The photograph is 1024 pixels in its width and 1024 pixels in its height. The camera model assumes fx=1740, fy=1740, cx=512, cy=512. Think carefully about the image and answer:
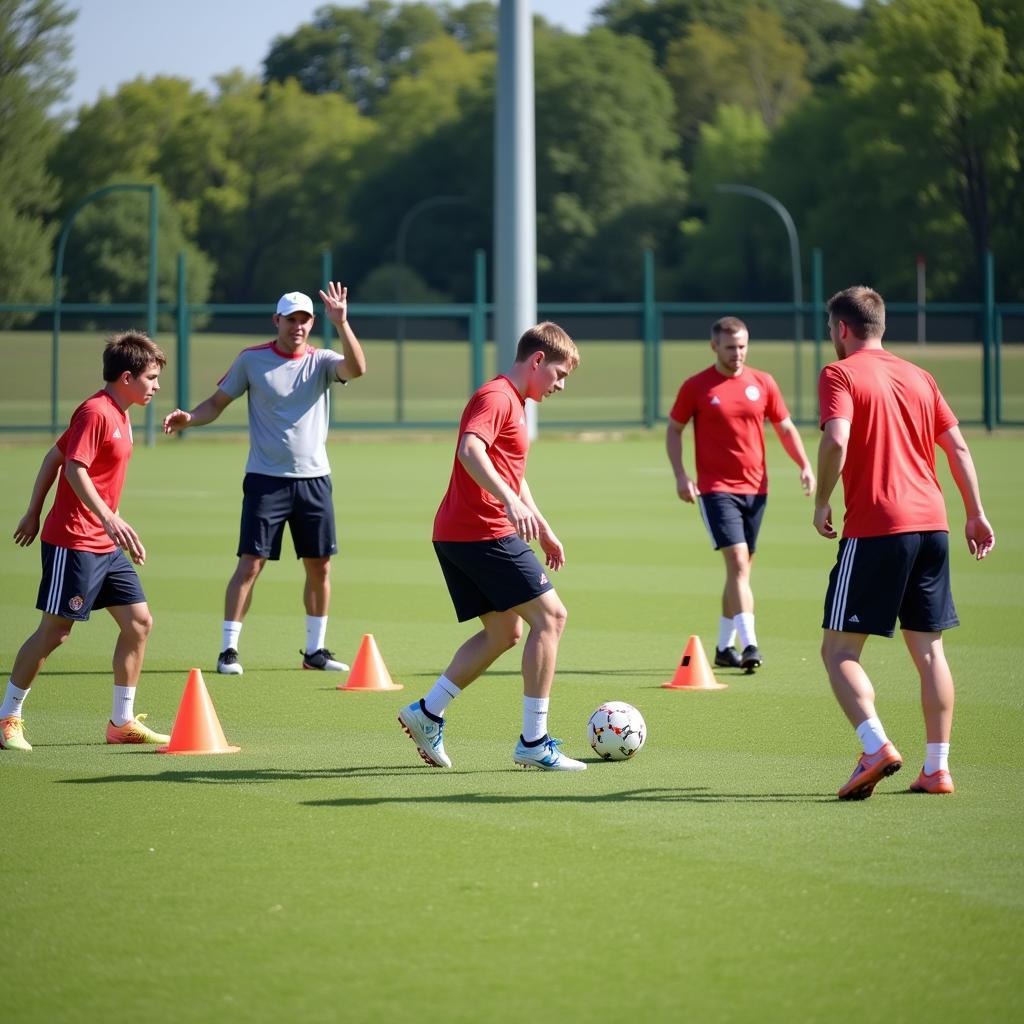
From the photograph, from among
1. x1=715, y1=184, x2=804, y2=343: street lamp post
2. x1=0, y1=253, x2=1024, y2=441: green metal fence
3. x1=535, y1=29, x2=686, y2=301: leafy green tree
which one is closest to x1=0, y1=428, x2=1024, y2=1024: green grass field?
x1=0, y1=253, x2=1024, y2=441: green metal fence

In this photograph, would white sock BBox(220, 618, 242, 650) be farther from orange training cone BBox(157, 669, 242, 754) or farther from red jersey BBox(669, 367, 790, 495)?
red jersey BBox(669, 367, 790, 495)

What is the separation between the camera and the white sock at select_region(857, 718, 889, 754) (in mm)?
6594

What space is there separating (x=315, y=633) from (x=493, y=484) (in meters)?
3.70

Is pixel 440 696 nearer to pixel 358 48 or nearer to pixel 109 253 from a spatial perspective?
pixel 109 253

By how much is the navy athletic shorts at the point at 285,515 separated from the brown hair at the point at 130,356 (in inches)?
99.2

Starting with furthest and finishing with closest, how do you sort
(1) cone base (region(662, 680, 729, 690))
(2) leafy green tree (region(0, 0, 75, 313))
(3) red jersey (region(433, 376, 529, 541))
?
(2) leafy green tree (region(0, 0, 75, 313)) → (1) cone base (region(662, 680, 729, 690)) → (3) red jersey (region(433, 376, 529, 541))

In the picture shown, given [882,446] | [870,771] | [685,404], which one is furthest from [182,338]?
[870,771]

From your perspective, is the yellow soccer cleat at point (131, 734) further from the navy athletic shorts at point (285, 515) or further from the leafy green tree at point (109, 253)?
the leafy green tree at point (109, 253)

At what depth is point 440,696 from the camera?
7.35 m

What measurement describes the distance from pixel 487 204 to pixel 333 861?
82.9 meters

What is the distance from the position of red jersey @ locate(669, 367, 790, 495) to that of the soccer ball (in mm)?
3246

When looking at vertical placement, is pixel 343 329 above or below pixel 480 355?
below

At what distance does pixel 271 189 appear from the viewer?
9225cm

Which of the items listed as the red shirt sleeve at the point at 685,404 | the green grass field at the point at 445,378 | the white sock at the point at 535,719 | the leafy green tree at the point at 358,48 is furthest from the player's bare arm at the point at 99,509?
the leafy green tree at the point at 358,48
